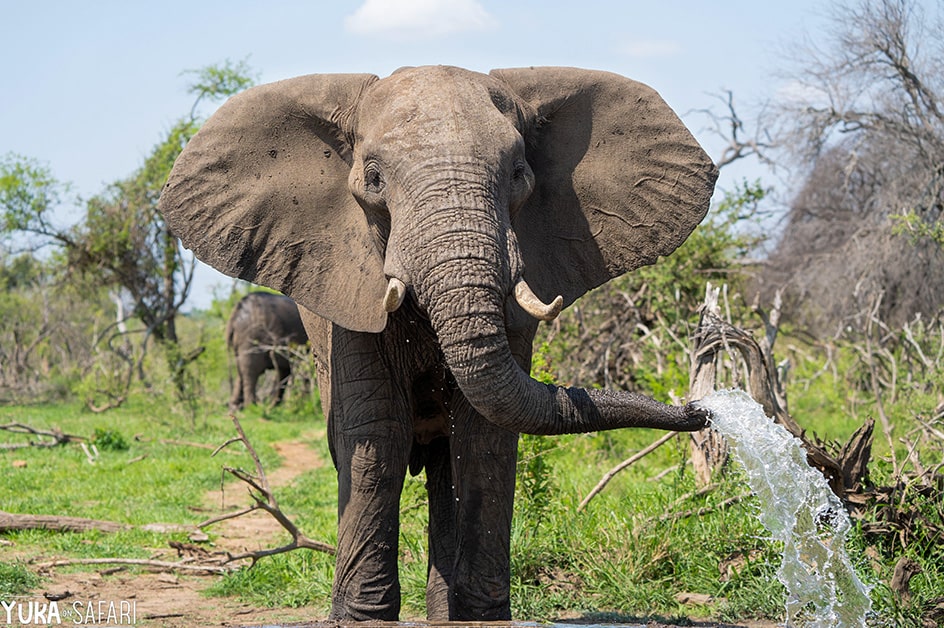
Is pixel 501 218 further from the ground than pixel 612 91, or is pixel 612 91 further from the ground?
pixel 612 91

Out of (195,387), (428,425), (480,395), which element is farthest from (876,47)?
(480,395)

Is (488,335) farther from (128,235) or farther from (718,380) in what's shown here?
(128,235)

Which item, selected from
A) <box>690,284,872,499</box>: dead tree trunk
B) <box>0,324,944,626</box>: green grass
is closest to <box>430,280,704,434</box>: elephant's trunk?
<box>0,324,944,626</box>: green grass

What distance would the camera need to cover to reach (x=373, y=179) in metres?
4.00

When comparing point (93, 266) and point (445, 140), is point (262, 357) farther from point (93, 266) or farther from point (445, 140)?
point (445, 140)

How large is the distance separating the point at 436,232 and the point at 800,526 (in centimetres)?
241

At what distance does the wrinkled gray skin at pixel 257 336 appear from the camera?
1780 centimetres

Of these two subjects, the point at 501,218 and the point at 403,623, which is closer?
the point at 501,218

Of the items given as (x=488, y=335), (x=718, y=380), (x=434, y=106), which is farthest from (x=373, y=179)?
(x=718, y=380)

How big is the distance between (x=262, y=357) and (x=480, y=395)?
14.7 meters

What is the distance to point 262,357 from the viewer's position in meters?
18.0

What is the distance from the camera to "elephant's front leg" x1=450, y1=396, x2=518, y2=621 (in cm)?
447

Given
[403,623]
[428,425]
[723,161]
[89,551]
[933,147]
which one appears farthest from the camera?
[723,161]

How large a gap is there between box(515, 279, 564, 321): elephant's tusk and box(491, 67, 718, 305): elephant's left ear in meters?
0.74
